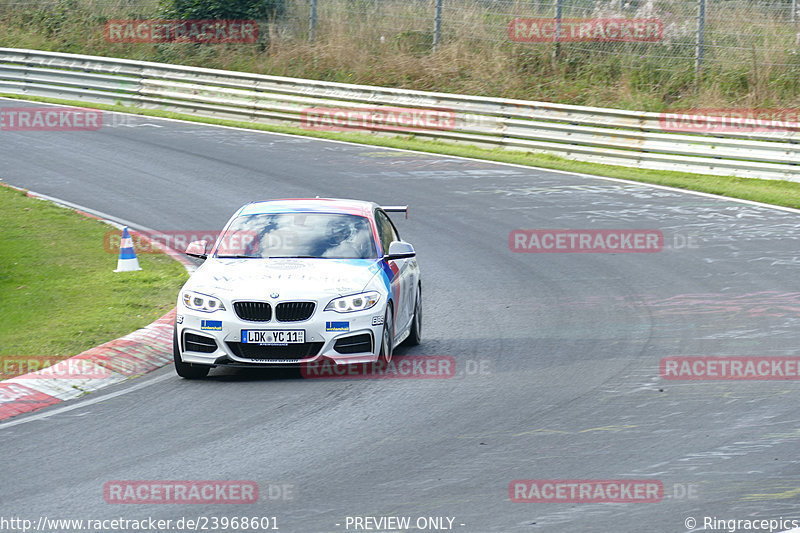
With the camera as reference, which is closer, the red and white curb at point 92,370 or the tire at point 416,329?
the red and white curb at point 92,370

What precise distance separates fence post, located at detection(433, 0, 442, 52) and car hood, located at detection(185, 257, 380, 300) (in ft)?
67.6

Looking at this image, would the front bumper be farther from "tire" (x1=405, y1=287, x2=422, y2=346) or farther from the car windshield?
"tire" (x1=405, y1=287, x2=422, y2=346)

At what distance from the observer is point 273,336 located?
10008 mm

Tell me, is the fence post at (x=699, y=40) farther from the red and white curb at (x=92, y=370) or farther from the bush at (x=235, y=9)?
the red and white curb at (x=92, y=370)

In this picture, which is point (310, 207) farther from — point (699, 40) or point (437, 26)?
point (437, 26)

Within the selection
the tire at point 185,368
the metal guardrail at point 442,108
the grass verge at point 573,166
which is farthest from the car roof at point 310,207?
the metal guardrail at point 442,108

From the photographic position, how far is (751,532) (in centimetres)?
628

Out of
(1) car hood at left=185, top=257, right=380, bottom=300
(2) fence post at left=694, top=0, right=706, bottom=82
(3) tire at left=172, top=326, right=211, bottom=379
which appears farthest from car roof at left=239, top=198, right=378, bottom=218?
(2) fence post at left=694, top=0, right=706, bottom=82

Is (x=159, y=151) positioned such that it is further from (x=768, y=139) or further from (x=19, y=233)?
(x=768, y=139)

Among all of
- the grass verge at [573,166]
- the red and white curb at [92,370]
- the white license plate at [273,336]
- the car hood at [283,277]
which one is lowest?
the red and white curb at [92,370]

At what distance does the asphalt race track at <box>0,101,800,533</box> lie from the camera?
6.87 meters

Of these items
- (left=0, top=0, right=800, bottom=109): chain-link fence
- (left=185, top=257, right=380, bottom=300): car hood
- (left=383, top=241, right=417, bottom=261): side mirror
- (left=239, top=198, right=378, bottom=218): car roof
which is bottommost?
(left=185, top=257, right=380, bottom=300): car hood

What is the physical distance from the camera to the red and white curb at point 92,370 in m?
9.52

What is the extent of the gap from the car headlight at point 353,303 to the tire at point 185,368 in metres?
1.26
